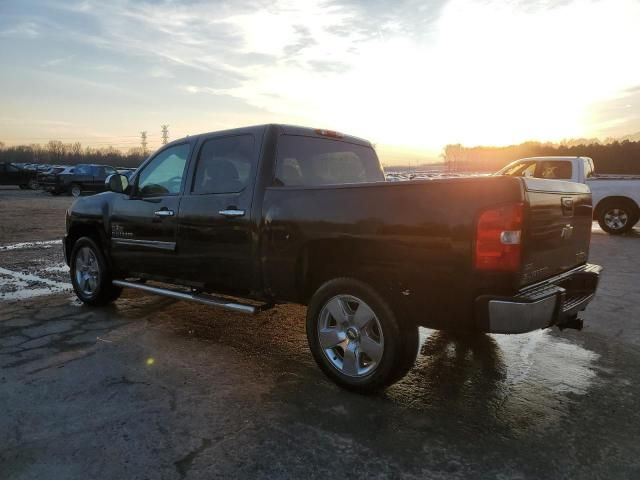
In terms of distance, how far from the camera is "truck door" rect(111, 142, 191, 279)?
4.68 m

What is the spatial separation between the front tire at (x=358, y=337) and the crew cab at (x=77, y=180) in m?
26.1

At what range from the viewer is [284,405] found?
10.5 feet

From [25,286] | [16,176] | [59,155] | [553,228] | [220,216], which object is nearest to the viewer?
[553,228]

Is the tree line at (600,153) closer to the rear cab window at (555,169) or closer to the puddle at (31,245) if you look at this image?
the rear cab window at (555,169)

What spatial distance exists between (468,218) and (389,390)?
1.39 metres

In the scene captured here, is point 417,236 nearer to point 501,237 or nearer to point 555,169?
point 501,237

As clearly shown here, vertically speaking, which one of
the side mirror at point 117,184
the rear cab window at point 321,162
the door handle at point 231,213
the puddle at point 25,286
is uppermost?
the rear cab window at point 321,162

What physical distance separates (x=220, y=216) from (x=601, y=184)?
456 inches

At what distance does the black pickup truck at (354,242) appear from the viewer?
2828 mm

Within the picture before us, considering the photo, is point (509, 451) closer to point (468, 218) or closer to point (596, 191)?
point (468, 218)

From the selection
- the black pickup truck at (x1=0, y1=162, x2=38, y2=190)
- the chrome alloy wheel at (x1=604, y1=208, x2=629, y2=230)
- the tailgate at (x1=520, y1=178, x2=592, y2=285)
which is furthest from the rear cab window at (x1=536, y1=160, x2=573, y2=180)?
the black pickup truck at (x1=0, y1=162, x2=38, y2=190)

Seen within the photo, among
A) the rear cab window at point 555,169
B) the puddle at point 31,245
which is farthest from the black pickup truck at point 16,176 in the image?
the rear cab window at point 555,169

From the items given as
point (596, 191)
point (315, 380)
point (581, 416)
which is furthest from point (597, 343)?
point (596, 191)

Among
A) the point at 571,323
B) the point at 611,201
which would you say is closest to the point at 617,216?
the point at 611,201
